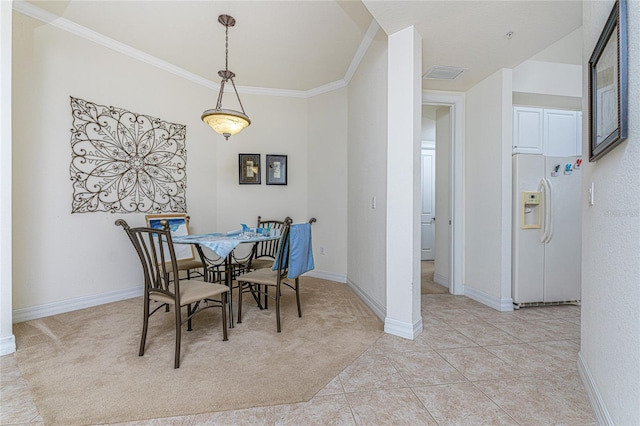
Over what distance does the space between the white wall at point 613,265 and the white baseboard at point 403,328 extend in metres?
0.99

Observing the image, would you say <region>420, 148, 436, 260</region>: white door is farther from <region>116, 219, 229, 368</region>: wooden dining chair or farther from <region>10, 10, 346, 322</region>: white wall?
<region>116, 219, 229, 368</region>: wooden dining chair

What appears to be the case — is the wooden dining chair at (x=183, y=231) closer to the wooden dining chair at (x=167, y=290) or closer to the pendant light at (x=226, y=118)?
the wooden dining chair at (x=167, y=290)

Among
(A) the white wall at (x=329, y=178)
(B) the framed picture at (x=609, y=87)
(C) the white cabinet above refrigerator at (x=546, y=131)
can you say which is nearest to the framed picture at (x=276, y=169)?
(A) the white wall at (x=329, y=178)

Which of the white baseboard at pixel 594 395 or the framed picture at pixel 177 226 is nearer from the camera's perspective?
the white baseboard at pixel 594 395

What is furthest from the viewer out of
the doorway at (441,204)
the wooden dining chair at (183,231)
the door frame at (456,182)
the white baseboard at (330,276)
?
the white baseboard at (330,276)

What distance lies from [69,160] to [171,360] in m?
2.35

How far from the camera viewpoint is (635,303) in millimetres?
1050

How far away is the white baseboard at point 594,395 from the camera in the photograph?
1.29 m

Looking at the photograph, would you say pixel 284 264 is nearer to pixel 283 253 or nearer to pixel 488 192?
pixel 283 253

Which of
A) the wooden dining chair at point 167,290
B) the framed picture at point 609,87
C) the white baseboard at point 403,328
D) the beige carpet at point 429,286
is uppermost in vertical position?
the framed picture at point 609,87

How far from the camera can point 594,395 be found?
146 cm

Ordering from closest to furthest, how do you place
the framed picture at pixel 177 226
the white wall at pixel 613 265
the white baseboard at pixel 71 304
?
the white wall at pixel 613 265, the white baseboard at pixel 71 304, the framed picture at pixel 177 226

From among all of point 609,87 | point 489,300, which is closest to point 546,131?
point 489,300

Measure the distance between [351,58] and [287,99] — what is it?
4.26 feet
